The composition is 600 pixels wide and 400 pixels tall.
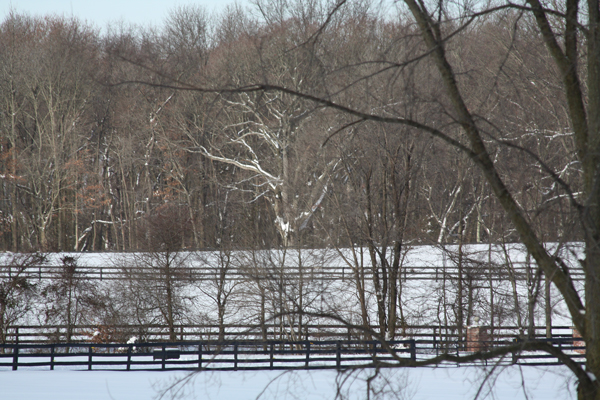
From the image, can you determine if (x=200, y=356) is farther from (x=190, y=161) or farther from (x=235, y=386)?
(x=190, y=161)

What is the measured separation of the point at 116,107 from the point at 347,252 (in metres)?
23.8

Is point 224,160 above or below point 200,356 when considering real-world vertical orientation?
above

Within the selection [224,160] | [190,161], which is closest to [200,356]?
[224,160]

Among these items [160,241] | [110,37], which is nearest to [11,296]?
[160,241]

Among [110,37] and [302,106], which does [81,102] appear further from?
[302,106]

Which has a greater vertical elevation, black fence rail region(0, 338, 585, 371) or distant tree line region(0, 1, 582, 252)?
distant tree line region(0, 1, 582, 252)

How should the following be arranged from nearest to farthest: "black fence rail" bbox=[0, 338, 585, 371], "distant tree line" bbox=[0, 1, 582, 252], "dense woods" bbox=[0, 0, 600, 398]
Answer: "black fence rail" bbox=[0, 338, 585, 371] < "dense woods" bbox=[0, 0, 600, 398] < "distant tree line" bbox=[0, 1, 582, 252]

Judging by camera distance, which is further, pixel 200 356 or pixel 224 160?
pixel 224 160

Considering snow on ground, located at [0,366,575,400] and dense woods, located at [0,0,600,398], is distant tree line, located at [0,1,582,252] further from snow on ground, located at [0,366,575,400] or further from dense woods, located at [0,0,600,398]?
snow on ground, located at [0,366,575,400]

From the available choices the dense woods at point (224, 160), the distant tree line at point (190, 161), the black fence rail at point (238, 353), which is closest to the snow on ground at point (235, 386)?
the black fence rail at point (238, 353)

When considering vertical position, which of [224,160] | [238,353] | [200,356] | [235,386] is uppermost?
[224,160]

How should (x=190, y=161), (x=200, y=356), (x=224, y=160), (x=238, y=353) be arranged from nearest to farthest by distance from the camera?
(x=238, y=353), (x=200, y=356), (x=224, y=160), (x=190, y=161)

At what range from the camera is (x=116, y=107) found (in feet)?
143

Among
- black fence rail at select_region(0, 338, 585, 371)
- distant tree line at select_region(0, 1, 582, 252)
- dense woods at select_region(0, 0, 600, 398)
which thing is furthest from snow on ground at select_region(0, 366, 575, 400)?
distant tree line at select_region(0, 1, 582, 252)
